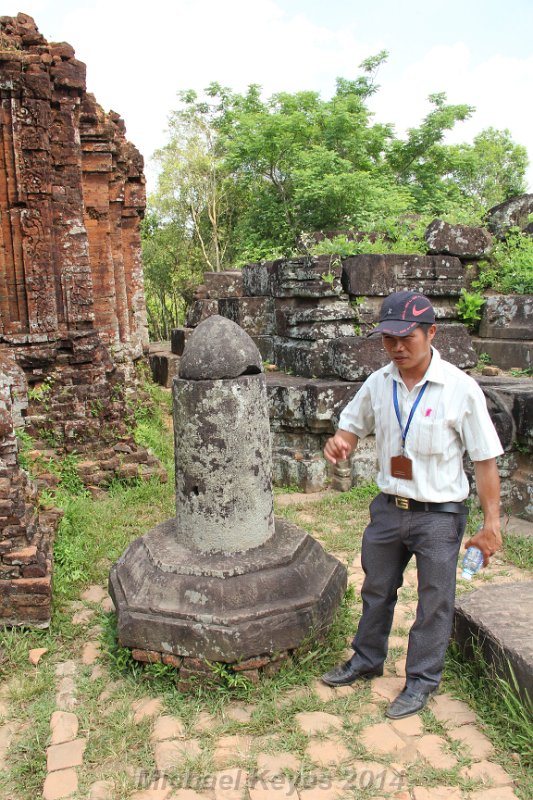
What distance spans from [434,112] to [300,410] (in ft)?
59.9

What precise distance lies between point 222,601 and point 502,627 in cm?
137

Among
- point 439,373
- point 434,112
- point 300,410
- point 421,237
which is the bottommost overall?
point 300,410

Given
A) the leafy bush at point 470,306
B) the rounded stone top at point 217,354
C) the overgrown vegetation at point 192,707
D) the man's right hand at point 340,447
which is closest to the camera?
the overgrown vegetation at point 192,707

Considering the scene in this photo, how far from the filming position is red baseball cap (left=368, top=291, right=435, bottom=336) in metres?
2.68

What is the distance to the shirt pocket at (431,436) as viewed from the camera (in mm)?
2732

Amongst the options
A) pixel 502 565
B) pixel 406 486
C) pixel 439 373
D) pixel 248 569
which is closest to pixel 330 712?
pixel 248 569

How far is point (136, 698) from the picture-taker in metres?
3.15

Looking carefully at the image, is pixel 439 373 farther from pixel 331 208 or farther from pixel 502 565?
pixel 331 208

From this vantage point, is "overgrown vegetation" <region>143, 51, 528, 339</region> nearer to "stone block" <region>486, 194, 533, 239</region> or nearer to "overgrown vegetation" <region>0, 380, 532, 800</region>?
"stone block" <region>486, 194, 533, 239</region>

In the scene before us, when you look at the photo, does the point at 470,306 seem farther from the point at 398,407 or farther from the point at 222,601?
the point at 222,601

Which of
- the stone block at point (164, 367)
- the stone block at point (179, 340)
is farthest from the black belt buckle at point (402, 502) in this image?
the stone block at point (164, 367)

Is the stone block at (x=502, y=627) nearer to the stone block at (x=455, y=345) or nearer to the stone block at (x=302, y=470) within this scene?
the stone block at (x=302, y=470)

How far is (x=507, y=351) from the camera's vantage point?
6645mm

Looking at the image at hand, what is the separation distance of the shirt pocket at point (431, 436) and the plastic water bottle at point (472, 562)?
472mm
